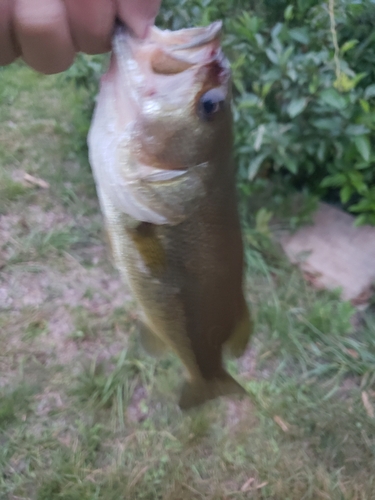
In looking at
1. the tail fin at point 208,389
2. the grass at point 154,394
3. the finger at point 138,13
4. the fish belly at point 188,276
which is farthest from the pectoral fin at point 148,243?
the grass at point 154,394

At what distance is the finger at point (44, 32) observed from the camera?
0.70m

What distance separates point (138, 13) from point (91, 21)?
0.27 feet

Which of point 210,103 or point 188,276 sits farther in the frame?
point 188,276

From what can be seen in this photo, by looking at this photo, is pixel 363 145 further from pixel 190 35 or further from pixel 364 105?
pixel 190 35

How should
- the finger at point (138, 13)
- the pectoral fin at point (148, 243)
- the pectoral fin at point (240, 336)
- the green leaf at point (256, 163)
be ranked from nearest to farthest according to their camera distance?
the finger at point (138, 13), the pectoral fin at point (148, 243), the pectoral fin at point (240, 336), the green leaf at point (256, 163)

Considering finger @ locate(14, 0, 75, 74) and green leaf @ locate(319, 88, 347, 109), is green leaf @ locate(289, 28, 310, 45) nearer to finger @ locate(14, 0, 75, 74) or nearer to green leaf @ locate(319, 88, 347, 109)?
green leaf @ locate(319, 88, 347, 109)

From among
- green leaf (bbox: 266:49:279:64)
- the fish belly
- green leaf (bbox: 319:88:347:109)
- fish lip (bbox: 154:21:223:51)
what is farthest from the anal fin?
green leaf (bbox: 266:49:279:64)

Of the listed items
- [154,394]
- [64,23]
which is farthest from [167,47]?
[154,394]

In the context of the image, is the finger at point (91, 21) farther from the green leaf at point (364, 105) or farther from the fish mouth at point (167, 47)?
the green leaf at point (364, 105)

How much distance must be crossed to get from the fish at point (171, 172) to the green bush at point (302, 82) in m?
1.11

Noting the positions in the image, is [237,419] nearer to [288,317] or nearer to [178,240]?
[288,317]

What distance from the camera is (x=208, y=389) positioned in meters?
A: 1.23

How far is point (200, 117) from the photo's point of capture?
2.64 ft

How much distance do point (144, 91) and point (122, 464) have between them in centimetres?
150
